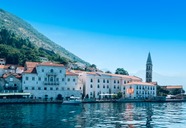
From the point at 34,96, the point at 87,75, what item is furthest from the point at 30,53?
the point at 34,96

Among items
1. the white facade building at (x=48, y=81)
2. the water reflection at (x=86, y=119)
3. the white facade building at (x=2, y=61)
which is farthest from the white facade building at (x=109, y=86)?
the water reflection at (x=86, y=119)

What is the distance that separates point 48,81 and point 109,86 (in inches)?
1358

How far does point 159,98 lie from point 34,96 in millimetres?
64248

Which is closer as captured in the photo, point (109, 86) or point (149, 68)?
point (109, 86)

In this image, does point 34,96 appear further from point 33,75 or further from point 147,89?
point 147,89

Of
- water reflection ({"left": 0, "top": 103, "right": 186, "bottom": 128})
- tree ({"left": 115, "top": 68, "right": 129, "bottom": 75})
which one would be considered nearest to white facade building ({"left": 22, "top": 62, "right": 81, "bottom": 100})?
water reflection ({"left": 0, "top": 103, "right": 186, "bottom": 128})

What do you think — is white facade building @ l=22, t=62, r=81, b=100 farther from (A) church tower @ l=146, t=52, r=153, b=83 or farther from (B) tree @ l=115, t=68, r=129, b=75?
(B) tree @ l=115, t=68, r=129, b=75

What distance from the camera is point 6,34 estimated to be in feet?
632

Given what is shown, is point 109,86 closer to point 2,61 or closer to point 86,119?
point 2,61

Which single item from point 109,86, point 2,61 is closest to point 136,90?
point 109,86

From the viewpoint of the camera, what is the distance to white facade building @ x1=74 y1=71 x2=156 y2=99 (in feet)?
440

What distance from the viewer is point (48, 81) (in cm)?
11750

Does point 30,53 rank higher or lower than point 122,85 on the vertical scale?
higher

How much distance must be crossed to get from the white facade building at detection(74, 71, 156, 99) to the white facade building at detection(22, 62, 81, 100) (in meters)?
11.3
